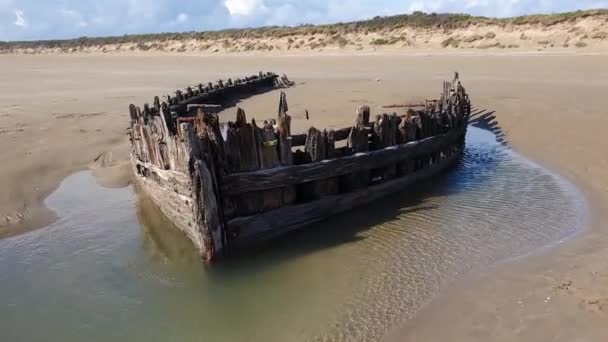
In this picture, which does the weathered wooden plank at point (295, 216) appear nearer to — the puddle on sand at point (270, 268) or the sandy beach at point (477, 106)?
the puddle on sand at point (270, 268)

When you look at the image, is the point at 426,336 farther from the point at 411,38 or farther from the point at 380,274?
the point at 411,38

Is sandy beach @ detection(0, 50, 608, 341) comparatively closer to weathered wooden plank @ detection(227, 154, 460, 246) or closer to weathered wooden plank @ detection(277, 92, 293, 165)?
weathered wooden plank @ detection(227, 154, 460, 246)

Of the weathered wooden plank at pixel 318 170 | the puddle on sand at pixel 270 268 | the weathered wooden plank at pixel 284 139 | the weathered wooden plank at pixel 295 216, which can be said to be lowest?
the puddle on sand at pixel 270 268

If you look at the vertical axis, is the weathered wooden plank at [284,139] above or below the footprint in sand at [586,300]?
above

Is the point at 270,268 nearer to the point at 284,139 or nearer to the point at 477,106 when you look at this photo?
the point at 284,139

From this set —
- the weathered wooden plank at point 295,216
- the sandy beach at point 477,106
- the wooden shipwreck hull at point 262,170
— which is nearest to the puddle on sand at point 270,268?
the weathered wooden plank at point 295,216
